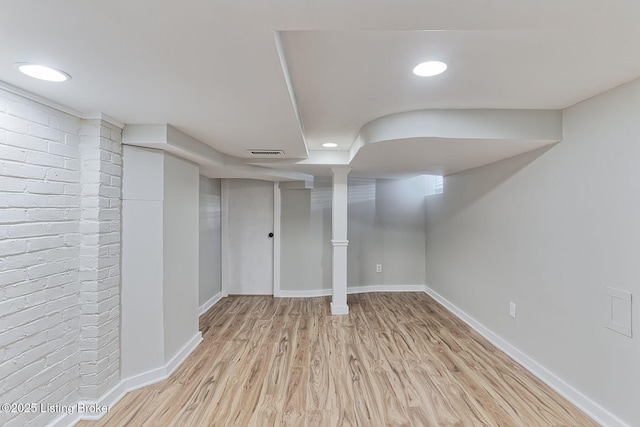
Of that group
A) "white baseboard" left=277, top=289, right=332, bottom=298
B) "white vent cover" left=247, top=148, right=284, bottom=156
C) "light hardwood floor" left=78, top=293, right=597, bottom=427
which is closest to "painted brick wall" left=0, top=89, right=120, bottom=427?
"light hardwood floor" left=78, top=293, right=597, bottom=427

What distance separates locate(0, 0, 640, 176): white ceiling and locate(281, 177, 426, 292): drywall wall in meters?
2.39

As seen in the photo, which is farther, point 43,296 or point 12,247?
point 43,296

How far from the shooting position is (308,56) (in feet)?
4.54

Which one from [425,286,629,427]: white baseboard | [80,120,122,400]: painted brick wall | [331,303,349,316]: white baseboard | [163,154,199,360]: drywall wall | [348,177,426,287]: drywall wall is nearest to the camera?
[425,286,629,427]: white baseboard

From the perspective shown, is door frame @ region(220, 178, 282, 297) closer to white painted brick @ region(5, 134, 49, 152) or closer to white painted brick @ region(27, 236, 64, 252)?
white painted brick @ region(27, 236, 64, 252)

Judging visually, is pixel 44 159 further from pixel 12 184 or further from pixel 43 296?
pixel 43 296

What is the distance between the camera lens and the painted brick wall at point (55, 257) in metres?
Answer: 1.49

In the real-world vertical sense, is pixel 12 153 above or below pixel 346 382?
above

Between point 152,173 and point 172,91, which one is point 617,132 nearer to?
point 172,91

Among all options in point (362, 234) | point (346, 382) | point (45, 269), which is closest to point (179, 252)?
point (45, 269)

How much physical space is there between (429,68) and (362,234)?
3561 mm

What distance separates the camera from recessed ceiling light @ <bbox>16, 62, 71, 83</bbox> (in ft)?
4.09

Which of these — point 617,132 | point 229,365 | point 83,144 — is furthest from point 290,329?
point 617,132

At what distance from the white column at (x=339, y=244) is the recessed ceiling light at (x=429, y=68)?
2.29 metres
